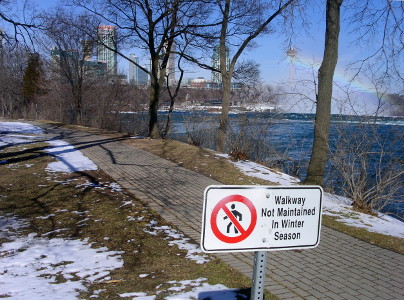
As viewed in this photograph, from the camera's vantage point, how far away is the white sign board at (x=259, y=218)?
7.22ft

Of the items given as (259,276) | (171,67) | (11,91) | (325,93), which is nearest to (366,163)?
(325,93)

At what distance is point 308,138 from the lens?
15102 mm

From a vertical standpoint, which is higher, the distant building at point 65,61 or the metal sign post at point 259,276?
the distant building at point 65,61

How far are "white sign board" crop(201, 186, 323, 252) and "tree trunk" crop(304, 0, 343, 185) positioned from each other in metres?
6.89

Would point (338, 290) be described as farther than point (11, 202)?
No

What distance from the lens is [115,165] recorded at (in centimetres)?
1130

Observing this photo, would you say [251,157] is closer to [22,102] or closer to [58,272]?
[58,272]

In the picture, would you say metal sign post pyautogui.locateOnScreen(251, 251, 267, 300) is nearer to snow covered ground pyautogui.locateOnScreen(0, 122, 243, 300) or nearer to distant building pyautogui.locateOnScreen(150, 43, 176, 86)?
snow covered ground pyautogui.locateOnScreen(0, 122, 243, 300)

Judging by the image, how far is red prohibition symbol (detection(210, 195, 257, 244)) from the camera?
220 cm

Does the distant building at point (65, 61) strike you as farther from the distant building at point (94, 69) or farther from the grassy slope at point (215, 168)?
the grassy slope at point (215, 168)

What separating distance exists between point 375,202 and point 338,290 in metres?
4.97

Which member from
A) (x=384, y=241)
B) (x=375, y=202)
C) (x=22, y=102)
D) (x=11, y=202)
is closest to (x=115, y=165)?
(x=11, y=202)

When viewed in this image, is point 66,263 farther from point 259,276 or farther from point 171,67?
point 171,67

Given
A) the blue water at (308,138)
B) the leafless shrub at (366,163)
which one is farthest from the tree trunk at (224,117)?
the leafless shrub at (366,163)
